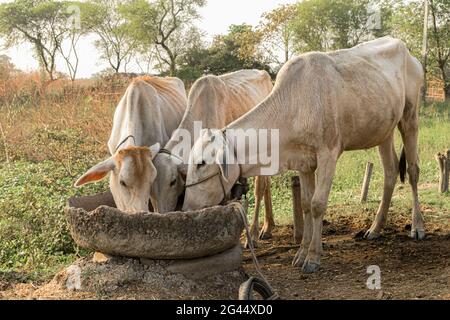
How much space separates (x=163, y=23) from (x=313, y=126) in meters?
30.5

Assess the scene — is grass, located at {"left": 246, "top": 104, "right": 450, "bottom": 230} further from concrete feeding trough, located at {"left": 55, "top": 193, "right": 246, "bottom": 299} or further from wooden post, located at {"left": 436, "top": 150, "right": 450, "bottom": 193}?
concrete feeding trough, located at {"left": 55, "top": 193, "right": 246, "bottom": 299}

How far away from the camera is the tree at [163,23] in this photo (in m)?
34.0

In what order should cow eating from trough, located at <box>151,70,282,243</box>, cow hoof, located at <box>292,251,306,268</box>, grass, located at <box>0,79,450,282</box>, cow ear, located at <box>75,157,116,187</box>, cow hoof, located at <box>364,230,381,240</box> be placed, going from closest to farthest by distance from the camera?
cow ear, located at <box>75,157,116,187</box>, cow eating from trough, located at <box>151,70,282,243</box>, cow hoof, located at <box>292,251,306,268</box>, grass, located at <box>0,79,450,282</box>, cow hoof, located at <box>364,230,381,240</box>

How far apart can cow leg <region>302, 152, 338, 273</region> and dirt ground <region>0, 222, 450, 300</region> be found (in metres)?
0.11

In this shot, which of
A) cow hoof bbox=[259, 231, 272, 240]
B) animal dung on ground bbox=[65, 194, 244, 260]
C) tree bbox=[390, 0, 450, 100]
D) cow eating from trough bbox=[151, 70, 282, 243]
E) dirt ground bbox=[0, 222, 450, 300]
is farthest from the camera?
tree bbox=[390, 0, 450, 100]

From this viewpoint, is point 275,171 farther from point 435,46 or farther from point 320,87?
point 435,46

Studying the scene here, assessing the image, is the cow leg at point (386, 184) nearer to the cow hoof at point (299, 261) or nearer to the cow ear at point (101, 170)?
the cow hoof at point (299, 261)

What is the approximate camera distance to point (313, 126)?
577cm

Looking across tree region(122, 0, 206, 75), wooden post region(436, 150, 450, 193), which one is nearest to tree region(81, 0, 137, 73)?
tree region(122, 0, 206, 75)

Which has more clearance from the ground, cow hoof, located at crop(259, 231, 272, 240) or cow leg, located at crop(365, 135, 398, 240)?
cow leg, located at crop(365, 135, 398, 240)

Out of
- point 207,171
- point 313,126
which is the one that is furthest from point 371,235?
point 207,171

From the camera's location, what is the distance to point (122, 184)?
5.18m

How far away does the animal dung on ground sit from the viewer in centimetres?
462

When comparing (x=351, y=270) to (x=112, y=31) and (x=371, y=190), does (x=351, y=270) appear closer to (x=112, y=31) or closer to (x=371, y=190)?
(x=371, y=190)
